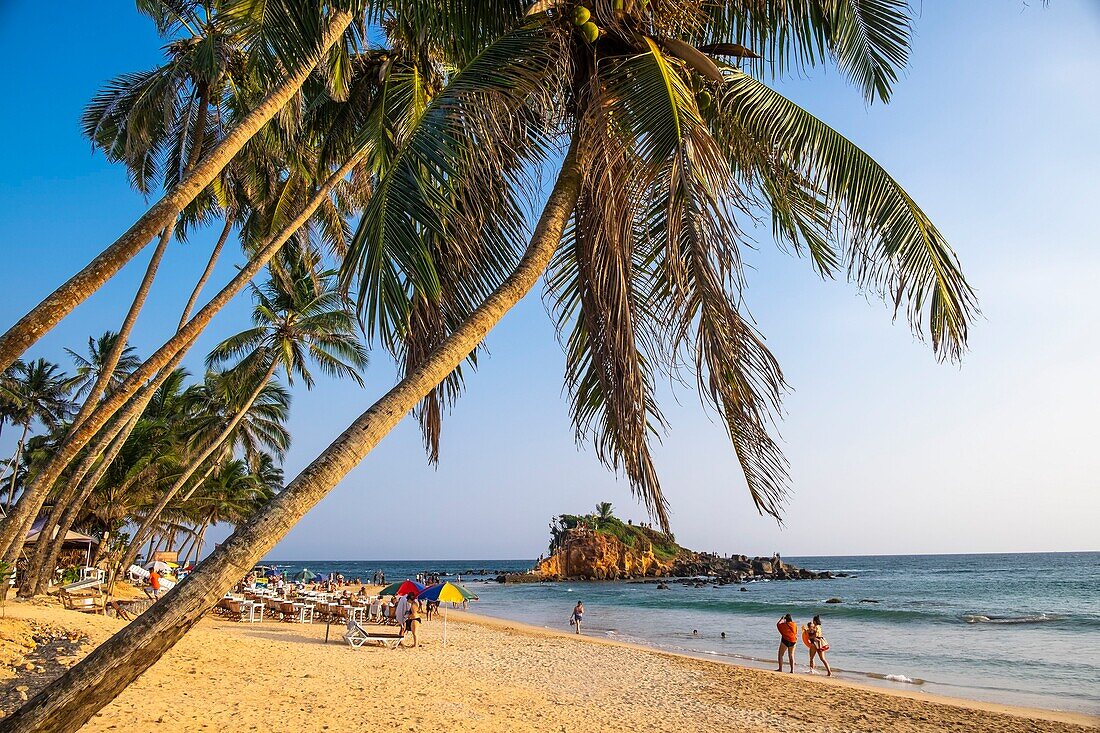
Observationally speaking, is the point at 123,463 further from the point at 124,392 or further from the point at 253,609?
the point at 124,392

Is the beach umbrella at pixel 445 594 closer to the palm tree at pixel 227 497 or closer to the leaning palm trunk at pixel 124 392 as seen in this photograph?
the leaning palm trunk at pixel 124 392

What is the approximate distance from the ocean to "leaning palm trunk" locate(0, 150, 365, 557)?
532 inches

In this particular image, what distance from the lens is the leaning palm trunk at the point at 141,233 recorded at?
17.1 ft

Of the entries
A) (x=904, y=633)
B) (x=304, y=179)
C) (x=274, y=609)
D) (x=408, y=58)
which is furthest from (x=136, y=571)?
(x=904, y=633)

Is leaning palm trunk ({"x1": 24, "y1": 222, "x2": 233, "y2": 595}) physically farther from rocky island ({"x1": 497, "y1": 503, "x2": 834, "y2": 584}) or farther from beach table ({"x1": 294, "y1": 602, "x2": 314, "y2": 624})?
rocky island ({"x1": 497, "y1": 503, "x2": 834, "y2": 584})

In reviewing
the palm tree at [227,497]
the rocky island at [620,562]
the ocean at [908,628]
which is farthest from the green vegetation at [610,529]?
the palm tree at [227,497]

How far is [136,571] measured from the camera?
88.0 ft

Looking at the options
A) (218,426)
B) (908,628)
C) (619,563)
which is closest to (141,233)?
(218,426)

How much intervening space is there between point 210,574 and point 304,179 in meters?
12.8

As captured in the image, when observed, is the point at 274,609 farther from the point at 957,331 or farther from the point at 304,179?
the point at 957,331

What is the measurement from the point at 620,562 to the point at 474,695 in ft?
193

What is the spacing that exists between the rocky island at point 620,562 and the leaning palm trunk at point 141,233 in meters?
58.0

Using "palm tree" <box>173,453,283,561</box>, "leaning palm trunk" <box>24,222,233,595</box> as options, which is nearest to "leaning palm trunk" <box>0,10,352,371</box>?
"leaning palm trunk" <box>24,222,233,595</box>

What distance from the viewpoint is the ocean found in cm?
1469
